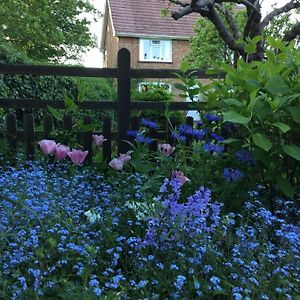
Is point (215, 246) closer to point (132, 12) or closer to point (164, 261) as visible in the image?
point (164, 261)

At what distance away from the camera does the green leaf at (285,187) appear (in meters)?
2.58

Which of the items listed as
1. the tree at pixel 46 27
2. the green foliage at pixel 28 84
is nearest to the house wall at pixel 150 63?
the tree at pixel 46 27

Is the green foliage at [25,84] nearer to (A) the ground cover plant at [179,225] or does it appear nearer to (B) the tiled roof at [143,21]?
(A) the ground cover plant at [179,225]

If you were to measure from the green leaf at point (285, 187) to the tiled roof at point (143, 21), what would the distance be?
25.2 metres

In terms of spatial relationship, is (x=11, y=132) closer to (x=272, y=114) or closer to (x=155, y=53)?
(x=272, y=114)

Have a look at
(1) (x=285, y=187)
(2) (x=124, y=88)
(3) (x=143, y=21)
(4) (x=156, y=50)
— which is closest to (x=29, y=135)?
(2) (x=124, y=88)

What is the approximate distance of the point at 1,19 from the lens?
20.7m

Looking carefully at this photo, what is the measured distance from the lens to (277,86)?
2.58 meters

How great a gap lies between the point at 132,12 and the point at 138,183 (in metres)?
27.0

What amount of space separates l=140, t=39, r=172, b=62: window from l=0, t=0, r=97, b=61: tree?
335 centimetres

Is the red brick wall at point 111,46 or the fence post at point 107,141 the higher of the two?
the red brick wall at point 111,46

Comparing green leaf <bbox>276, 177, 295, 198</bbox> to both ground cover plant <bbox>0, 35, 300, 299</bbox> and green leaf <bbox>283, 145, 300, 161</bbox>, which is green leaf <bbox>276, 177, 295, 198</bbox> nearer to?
ground cover plant <bbox>0, 35, 300, 299</bbox>

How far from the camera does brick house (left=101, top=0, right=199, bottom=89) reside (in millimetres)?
27109

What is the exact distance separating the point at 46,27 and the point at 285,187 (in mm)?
21877
